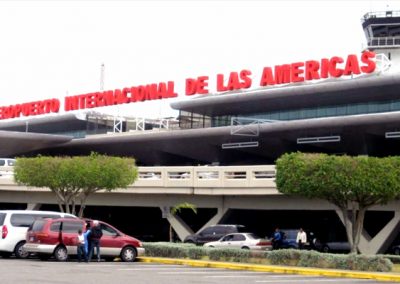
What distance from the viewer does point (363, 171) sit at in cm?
3606

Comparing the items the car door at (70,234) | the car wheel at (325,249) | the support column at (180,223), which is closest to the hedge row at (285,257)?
the car door at (70,234)

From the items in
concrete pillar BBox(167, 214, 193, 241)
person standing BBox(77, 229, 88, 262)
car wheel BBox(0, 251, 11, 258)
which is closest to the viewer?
person standing BBox(77, 229, 88, 262)

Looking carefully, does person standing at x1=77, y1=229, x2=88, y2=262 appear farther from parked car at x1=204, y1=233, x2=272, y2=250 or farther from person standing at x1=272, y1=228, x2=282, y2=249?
person standing at x1=272, y1=228, x2=282, y2=249

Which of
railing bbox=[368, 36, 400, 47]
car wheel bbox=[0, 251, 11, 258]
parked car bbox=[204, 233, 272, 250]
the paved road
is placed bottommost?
the paved road

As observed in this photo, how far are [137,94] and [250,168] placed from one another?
29078mm

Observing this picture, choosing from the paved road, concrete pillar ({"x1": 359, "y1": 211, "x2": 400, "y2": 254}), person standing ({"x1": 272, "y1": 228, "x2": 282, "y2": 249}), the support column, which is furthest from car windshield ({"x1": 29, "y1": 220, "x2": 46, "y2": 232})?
the support column

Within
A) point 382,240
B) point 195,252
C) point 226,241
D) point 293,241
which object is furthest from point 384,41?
point 195,252

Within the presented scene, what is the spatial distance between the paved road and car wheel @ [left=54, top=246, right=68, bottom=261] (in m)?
0.93

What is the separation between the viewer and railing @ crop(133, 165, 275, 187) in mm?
47219

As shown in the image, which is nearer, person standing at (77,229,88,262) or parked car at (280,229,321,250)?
person standing at (77,229,88,262)

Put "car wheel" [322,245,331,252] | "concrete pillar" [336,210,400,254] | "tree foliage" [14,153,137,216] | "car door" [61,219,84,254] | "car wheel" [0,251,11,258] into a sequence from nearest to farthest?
"car door" [61,219,84,254] < "car wheel" [0,251,11,258] < "concrete pillar" [336,210,400,254] < "tree foliage" [14,153,137,216] < "car wheel" [322,245,331,252]

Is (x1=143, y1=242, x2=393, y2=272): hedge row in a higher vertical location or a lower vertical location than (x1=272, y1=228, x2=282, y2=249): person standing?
lower

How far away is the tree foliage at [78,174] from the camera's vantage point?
45.2 meters

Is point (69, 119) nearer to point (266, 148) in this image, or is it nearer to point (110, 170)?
point (266, 148)
